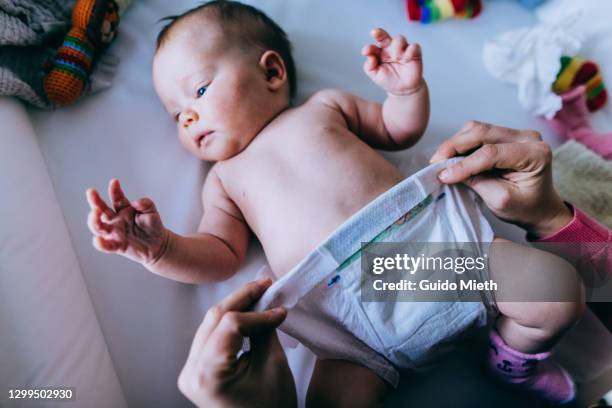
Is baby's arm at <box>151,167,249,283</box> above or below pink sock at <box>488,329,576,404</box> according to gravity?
above

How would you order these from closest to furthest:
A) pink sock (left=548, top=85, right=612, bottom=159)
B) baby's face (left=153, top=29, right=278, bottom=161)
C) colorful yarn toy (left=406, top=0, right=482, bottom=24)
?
baby's face (left=153, top=29, right=278, bottom=161), pink sock (left=548, top=85, right=612, bottom=159), colorful yarn toy (left=406, top=0, right=482, bottom=24)

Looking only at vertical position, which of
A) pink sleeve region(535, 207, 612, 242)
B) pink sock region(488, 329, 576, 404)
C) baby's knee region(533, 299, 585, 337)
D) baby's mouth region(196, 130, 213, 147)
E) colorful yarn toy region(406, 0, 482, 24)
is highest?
colorful yarn toy region(406, 0, 482, 24)

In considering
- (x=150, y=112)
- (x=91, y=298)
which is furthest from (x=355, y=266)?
(x=150, y=112)

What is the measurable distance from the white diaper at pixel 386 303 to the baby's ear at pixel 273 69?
371 millimetres

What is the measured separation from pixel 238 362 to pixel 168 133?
56 cm

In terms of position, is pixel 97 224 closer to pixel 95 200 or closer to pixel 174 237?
pixel 95 200

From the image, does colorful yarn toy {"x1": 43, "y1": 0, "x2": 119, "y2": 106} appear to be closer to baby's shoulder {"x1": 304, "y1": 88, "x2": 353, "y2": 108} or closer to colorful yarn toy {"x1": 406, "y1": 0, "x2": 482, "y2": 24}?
baby's shoulder {"x1": 304, "y1": 88, "x2": 353, "y2": 108}

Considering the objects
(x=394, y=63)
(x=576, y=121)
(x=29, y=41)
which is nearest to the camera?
(x=394, y=63)

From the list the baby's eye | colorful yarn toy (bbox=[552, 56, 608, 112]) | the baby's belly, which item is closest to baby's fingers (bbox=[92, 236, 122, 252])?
the baby's belly

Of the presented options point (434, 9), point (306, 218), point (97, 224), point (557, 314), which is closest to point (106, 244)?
point (97, 224)

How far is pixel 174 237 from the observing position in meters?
0.73

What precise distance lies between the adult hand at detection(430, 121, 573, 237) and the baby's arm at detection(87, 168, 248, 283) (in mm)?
379

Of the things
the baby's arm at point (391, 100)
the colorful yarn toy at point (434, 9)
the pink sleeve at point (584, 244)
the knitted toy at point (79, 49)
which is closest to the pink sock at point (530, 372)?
the pink sleeve at point (584, 244)

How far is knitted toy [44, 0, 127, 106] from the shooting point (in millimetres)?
910
